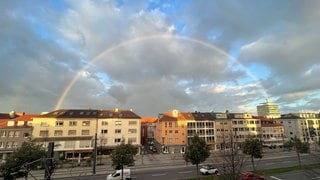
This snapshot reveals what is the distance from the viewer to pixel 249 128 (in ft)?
333

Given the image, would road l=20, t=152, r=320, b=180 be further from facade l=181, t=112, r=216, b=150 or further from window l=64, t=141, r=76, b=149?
facade l=181, t=112, r=216, b=150

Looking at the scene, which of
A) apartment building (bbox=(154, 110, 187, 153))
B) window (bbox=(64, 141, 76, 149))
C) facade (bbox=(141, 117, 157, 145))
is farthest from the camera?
facade (bbox=(141, 117, 157, 145))

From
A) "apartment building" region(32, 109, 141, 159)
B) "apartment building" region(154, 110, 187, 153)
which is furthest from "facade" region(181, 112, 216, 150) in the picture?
"apartment building" region(32, 109, 141, 159)

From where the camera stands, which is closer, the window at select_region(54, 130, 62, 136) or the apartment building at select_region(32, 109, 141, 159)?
the apartment building at select_region(32, 109, 141, 159)

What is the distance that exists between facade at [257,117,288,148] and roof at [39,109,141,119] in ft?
194

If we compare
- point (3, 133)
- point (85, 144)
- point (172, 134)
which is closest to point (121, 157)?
point (85, 144)

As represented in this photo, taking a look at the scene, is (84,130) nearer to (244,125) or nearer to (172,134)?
(172,134)

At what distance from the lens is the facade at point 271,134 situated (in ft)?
342

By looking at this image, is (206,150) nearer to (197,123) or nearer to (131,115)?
(131,115)

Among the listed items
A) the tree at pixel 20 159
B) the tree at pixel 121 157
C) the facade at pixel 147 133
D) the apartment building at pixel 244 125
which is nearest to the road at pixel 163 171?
the tree at pixel 121 157

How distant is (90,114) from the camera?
79.8 metres

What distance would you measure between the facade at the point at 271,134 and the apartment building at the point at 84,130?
59220 mm

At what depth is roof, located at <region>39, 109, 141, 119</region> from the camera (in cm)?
7556

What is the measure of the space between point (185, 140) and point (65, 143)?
4140cm
